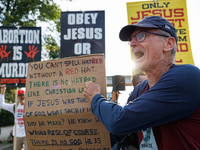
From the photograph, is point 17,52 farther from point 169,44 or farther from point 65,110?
point 169,44

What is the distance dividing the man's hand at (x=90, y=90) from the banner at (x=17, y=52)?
137 inches

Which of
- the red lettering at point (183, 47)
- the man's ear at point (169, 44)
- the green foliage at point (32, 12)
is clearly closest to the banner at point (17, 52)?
the red lettering at point (183, 47)

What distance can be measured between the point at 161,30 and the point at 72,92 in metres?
0.85

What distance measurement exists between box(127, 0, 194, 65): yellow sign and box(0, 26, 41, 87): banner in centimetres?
259

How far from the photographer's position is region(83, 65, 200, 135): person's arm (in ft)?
3.09

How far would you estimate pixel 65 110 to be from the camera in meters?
1.49

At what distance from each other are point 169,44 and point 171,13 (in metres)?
4.03

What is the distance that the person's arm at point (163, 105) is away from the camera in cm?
94

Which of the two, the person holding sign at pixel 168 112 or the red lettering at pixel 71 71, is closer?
the person holding sign at pixel 168 112

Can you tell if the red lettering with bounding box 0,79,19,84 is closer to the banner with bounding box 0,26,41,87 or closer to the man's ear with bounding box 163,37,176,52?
the banner with bounding box 0,26,41,87

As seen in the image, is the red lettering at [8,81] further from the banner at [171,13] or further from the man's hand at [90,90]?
the man's hand at [90,90]

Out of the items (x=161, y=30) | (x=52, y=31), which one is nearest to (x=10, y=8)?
(x=52, y=31)

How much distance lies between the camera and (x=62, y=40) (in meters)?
3.76

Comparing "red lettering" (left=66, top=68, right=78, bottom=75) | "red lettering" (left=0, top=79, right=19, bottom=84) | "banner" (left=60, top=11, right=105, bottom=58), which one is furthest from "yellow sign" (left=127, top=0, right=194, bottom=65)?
"red lettering" (left=66, top=68, right=78, bottom=75)
